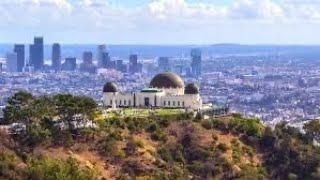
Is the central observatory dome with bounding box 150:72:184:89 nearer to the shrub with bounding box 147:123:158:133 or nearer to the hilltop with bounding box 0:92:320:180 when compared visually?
the hilltop with bounding box 0:92:320:180

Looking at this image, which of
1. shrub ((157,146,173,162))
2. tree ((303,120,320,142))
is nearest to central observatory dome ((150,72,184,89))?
tree ((303,120,320,142))

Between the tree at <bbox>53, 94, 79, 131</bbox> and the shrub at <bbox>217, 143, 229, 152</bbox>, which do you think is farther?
the shrub at <bbox>217, 143, 229, 152</bbox>

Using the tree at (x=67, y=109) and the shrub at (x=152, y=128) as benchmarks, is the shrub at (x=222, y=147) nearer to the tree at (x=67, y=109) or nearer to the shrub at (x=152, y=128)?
the shrub at (x=152, y=128)

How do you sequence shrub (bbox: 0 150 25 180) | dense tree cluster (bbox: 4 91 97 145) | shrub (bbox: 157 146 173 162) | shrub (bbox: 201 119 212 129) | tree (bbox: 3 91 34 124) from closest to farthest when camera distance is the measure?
shrub (bbox: 0 150 25 180), dense tree cluster (bbox: 4 91 97 145), tree (bbox: 3 91 34 124), shrub (bbox: 157 146 173 162), shrub (bbox: 201 119 212 129)

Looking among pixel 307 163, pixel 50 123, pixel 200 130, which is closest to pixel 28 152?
pixel 50 123

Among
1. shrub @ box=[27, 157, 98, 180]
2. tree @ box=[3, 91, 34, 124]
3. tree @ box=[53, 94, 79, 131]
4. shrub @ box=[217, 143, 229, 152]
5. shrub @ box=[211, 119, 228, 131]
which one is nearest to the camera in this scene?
shrub @ box=[27, 157, 98, 180]

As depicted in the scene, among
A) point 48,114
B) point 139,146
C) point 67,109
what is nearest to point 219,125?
point 139,146

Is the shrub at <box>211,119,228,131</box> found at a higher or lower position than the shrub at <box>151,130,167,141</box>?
higher
